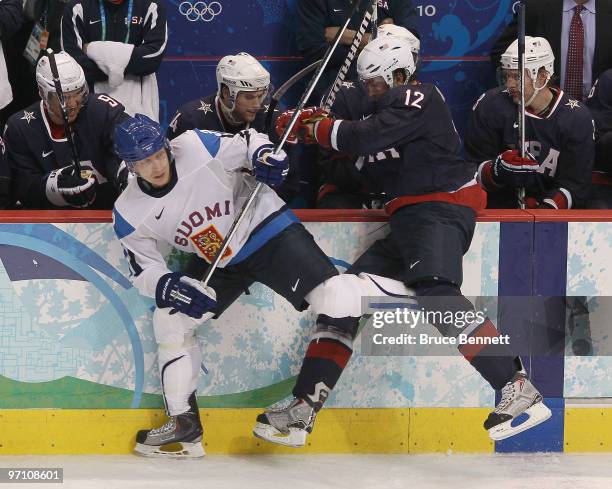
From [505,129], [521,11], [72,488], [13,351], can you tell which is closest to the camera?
[72,488]

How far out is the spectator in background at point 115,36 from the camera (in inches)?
206

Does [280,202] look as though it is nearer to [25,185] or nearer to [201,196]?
[201,196]

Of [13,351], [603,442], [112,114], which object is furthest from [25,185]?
[603,442]

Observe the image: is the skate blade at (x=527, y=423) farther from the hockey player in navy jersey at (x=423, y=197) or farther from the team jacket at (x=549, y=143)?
the team jacket at (x=549, y=143)

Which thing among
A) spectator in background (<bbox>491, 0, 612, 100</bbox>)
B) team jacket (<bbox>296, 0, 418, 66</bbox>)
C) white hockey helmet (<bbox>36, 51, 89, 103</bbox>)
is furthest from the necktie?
white hockey helmet (<bbox>36, 51, 89, 103</bbox>)

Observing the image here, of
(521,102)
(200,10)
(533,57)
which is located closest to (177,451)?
(521,102)

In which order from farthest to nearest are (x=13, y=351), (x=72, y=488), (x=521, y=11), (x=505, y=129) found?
1. (x=505, y=129)
2. (x=521, y=11)
3. (x=13, y=351)
4. (x=72, y=488)

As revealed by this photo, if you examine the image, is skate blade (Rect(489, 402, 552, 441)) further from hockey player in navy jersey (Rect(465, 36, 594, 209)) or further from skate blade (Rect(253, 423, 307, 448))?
hockey player in navy jersey (Rect(465, 36, 594, 209))

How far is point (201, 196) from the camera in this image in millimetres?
3871

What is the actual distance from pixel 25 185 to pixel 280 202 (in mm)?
1154

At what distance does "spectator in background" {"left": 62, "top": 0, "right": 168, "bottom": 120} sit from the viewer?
5.24 metres

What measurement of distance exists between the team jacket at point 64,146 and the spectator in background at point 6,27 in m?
0.56

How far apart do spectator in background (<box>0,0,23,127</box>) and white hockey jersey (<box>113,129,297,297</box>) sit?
1.55m

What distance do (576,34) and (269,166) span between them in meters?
2.12
